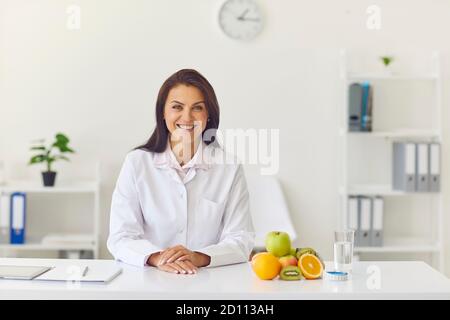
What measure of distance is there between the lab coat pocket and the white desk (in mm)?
302

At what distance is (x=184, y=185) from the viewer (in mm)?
2195

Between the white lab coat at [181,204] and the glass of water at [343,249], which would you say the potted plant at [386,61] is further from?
the glass of water at [343,249]

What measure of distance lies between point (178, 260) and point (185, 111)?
1.73ft

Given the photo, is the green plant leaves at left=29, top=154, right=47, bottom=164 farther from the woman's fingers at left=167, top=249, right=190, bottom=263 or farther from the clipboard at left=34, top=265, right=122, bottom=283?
the woman's fingers at left=167, top=249, right=190, bottom=263

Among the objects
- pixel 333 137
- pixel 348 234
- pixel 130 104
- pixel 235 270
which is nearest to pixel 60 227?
pixel 130 104

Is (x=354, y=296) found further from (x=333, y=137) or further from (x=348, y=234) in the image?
(x=333, y=137)

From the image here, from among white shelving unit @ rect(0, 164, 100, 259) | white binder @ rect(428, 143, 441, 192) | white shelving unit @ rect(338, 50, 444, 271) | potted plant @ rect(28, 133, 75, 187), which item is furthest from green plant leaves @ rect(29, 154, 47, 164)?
white binder @ rect(428, 143, 441, 192)

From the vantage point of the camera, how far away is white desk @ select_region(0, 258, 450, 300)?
5.49 feet

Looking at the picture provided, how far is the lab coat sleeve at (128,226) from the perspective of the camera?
2.01 meters

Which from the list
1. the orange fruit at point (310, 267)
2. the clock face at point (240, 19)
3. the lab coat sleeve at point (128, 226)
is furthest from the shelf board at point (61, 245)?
A: the orange fruit at point (310, 267)

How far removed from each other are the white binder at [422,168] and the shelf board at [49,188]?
6.16 ft

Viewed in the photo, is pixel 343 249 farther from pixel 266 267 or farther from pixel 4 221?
pixel 4 221

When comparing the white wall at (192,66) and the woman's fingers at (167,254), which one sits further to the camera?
the white wall at (192,66)

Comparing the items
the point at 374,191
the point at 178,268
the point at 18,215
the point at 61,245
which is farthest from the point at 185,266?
the point at 374,191
